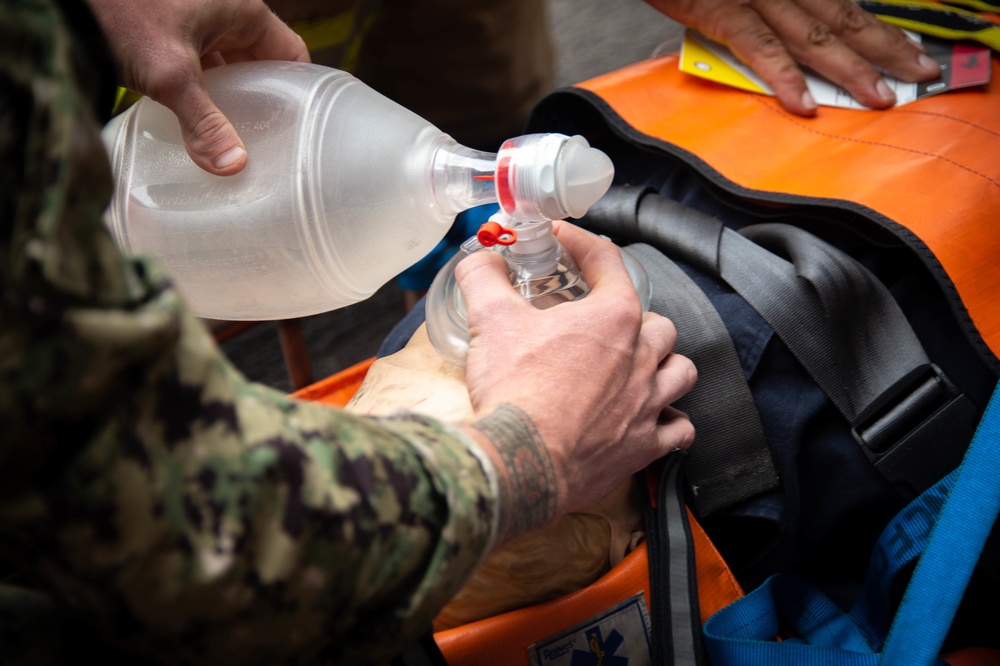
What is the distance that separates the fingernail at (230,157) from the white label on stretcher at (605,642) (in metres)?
0.49

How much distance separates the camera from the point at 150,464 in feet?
1.25

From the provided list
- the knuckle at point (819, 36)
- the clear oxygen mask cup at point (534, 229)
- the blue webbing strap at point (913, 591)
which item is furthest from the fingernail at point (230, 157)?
the knuckle at point (819, 36)

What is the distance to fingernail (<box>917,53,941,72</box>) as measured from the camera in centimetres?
102

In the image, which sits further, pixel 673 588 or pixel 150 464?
pixel 673 588

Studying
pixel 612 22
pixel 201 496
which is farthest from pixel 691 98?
pixel 612 22

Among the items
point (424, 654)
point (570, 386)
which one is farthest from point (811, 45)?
point (424, 654)

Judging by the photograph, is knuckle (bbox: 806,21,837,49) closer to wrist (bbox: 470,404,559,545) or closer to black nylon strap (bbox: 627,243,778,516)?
black nylon strap (bbox: 627,243,778,516)

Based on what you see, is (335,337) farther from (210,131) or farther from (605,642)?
(605,642)

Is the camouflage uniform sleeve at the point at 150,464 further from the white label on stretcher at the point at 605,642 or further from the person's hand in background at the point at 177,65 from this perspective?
the person's hand in background at the point at 177,65

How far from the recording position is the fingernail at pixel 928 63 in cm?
102

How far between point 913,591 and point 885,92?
0.60 metres

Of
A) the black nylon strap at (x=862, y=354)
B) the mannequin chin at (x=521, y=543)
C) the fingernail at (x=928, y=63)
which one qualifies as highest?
the fingernail at (x=928, y=63)

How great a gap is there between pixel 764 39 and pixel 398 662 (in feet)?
2.77

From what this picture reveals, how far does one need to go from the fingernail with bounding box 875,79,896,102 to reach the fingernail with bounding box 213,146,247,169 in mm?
727
